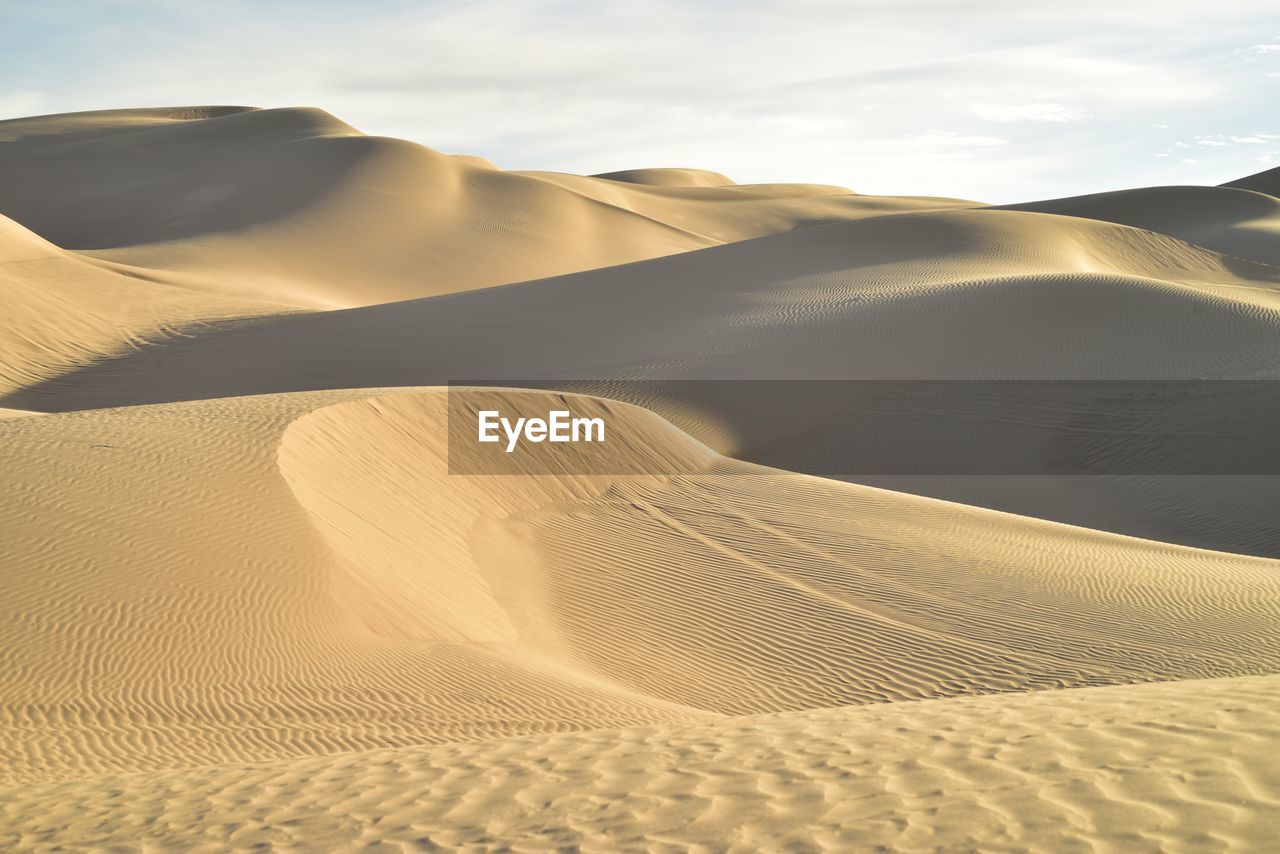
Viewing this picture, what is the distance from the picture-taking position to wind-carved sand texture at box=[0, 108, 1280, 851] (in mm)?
4949

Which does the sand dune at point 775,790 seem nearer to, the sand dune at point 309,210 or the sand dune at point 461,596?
the sand dune at point 461,596

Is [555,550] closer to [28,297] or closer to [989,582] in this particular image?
[989,582]

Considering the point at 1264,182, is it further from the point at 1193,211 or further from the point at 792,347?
the point at 792,347

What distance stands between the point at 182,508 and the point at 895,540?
29.2 feet

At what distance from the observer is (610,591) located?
1234 cm

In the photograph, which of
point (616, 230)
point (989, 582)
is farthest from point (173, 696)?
point (616, 230)

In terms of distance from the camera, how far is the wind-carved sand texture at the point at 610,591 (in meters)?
4.95

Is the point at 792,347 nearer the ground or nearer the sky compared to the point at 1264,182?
nearer the ground

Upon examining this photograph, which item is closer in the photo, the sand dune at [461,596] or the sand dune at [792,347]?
the sand dune at [461,596]

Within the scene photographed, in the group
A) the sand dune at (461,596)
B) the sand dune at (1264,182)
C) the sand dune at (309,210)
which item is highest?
the sand dune at (1264,182)

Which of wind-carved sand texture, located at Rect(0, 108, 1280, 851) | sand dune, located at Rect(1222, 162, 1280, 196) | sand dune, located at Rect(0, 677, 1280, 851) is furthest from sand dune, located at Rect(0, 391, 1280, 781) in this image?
sand dune, located at Rect(1222, 162, 1280, 196)

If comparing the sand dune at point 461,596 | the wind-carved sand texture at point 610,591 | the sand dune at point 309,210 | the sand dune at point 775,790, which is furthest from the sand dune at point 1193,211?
the sand dune at point 775,790

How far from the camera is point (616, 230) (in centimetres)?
6938

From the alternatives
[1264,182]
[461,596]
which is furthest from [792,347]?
[1264,182]
